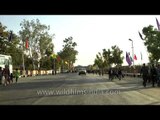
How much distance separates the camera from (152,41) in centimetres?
8106

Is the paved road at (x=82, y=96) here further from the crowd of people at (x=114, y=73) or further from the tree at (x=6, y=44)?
the tree at (x=6, y=44)

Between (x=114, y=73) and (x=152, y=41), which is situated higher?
(x=152, y=41)

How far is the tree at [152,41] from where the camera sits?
265 ft

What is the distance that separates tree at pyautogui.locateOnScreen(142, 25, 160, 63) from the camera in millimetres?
80625

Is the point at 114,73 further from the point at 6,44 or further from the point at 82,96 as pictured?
the point at 6,44

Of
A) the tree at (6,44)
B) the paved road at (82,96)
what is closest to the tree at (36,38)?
the tree at (6,44)

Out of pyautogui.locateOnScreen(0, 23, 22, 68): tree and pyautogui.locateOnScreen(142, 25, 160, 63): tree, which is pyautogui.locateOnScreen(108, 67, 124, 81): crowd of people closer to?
pyautogui.locateOnScreen(142, 25, 160, 63): tree

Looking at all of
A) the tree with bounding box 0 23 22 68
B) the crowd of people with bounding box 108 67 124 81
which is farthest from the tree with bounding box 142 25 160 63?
the tree with bounding box 0 23 22 68

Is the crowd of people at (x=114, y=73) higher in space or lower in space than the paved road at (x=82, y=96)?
higher

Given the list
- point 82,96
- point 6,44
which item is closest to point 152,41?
point 6,44

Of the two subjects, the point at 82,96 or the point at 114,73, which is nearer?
the point at 82,96
